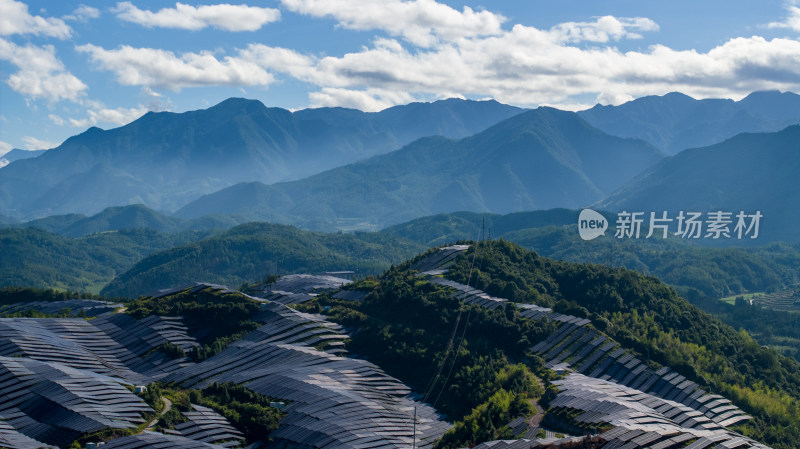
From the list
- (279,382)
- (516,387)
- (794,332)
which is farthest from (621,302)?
(794,332)

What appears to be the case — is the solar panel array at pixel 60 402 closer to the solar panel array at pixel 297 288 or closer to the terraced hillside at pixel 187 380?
the terraced hillside at pixel 187 380

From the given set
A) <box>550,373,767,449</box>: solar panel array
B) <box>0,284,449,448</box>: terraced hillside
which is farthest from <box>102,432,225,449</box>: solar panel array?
<box>550,373,767,449</box>: solar panel array

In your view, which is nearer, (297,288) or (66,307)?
(66,307)

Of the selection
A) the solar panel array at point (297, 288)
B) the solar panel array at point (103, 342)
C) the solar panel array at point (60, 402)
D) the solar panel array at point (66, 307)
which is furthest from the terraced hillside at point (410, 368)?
the solar panel array at point (297, 288)

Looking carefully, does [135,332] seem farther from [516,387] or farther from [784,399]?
[784,399]

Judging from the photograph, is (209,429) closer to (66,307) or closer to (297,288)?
(66,307)

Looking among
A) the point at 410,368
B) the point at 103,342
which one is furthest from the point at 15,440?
the point at 410,368

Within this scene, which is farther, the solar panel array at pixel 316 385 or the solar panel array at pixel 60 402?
the solar panel array at pixel 316 385
